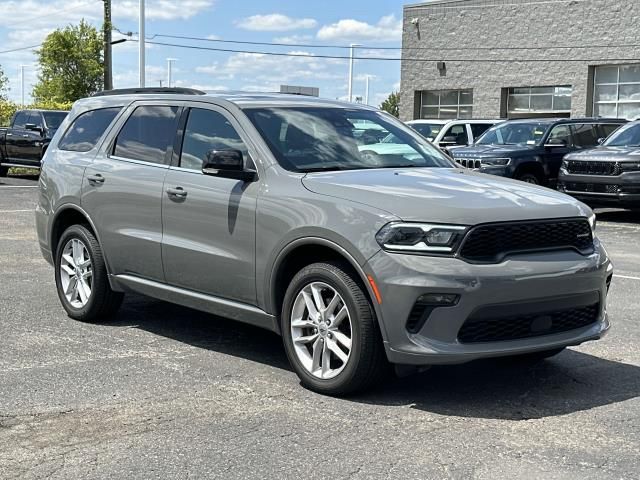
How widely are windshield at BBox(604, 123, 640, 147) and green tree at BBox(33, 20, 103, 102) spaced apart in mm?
43649

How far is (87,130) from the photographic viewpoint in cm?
754

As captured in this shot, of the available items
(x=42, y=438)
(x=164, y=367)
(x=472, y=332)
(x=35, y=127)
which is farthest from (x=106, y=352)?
(x=35, y=127)

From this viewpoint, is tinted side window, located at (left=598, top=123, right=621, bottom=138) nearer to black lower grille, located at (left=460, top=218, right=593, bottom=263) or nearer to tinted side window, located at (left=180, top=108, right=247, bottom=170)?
tinted side window, located at (left=180, top=108, right=247, bottom=170)

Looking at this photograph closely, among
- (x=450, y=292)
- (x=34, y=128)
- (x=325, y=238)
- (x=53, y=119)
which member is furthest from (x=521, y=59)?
(x=450, y=292)

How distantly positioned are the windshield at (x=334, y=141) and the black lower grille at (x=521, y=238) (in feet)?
4.12

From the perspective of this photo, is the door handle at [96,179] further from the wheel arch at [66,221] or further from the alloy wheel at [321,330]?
the alloy wheel at [321,330]

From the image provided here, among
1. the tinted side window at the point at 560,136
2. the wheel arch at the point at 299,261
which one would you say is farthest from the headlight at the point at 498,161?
the wheel arch at the point at 299,261

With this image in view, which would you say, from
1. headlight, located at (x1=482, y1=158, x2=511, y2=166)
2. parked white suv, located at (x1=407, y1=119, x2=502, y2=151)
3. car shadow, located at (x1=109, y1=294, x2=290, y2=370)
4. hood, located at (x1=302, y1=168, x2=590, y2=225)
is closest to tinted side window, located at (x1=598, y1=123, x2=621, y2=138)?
parked white suv, located at (x1=407, y1=119, x2=502, y2=151)

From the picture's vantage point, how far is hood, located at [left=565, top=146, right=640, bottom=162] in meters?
15.8

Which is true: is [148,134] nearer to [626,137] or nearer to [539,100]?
[626,137]

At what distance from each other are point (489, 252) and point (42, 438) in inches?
97.3

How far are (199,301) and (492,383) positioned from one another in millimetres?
1983

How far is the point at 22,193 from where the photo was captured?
2036cm

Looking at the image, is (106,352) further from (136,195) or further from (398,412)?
(398,412)
